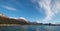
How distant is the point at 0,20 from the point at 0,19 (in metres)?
0.99

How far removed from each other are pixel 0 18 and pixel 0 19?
0.57 feet

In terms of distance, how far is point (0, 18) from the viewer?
18.0 m

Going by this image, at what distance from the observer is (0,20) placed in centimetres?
1712

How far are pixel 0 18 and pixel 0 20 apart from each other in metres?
0.98

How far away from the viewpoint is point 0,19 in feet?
59.3
